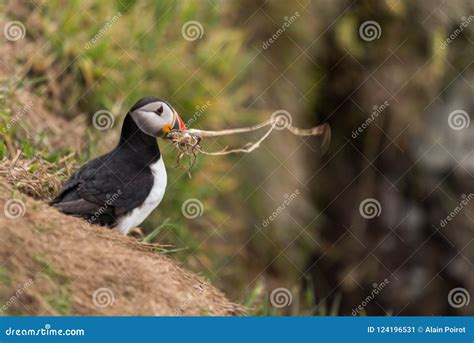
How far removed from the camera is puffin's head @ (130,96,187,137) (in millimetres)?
3492

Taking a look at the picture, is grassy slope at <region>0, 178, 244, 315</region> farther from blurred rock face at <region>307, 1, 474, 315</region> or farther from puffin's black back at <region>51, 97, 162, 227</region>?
blurred rock face at <region>307, 1, 474, 315</region>

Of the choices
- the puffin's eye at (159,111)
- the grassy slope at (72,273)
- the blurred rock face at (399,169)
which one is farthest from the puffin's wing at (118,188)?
the blurred rock face at (399,169)

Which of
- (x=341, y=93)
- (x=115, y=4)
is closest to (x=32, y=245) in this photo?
(x=115, y=4)

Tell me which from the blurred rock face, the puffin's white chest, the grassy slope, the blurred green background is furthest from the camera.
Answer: the blurred rock face

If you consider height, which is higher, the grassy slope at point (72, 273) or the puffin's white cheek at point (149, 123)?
the puffin's white cheek at point (149, 123)

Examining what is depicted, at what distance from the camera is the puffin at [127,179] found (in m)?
3.33

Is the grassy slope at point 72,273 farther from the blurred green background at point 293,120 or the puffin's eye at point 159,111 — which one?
the blurred green background at point 293,120

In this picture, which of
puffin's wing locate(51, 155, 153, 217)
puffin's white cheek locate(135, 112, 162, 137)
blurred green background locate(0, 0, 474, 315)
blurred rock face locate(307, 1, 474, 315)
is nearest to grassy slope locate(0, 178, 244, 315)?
puffin's wing locate(51, 155, 153, 217)

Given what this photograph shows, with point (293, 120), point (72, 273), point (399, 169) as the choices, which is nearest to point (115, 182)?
point (72, 273)

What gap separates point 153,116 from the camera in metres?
3.51

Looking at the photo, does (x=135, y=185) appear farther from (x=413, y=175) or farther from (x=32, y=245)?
(x=413, y=175)

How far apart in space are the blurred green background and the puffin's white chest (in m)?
0.68

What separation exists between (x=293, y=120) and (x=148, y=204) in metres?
2.26

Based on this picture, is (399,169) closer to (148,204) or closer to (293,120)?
(293,120)
